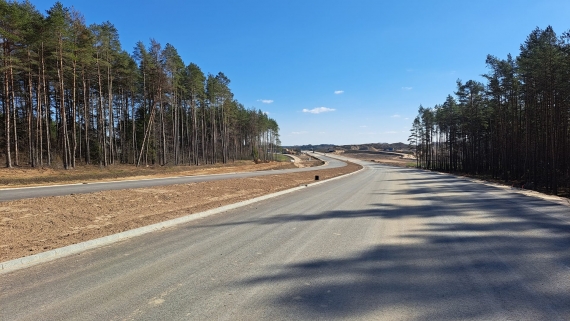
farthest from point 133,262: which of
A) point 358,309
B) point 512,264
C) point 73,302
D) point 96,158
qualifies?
point 96,158

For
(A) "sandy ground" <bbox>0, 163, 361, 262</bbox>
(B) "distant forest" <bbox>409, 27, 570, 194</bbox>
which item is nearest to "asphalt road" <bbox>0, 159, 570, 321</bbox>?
(A) "sandy ground" <bbox>0, 163, 361, 262</bbox>

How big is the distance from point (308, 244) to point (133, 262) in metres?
3.25

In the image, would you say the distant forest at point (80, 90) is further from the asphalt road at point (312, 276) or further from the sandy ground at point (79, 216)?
the asphalt road at point (312, 276)

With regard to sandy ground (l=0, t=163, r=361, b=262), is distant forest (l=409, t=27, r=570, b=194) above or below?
above

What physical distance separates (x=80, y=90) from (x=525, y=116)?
5225 centimetres

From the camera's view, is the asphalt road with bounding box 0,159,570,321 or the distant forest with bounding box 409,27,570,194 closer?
the asphalt road with bounding box 0,159,570,321

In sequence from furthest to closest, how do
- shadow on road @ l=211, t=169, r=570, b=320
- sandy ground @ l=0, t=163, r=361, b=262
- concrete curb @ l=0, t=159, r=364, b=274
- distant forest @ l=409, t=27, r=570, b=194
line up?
distant forest @ l=409, t=27, r=570, b=194
sandy ground @ l=0, t=163, r=361, b=262
concrete curb @ l=0, t=159, r=364, b=274
shadow on road @ l=211, t=169, r=570, b=320

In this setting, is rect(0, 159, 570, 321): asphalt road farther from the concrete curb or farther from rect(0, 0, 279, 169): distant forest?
rect(0, 0, 279, 169): distant forest

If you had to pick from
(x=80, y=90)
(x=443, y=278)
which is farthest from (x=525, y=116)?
(x=80, y=90)

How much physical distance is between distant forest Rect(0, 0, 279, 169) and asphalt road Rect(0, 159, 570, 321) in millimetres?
28349

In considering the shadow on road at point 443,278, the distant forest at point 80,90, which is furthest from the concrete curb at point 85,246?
the distant forest at point 80,90

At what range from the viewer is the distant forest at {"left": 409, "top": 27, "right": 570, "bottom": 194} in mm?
25438

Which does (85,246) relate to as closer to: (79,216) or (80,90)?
(79,216)

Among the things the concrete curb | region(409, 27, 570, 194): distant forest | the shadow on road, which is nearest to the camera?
the shadow on road
